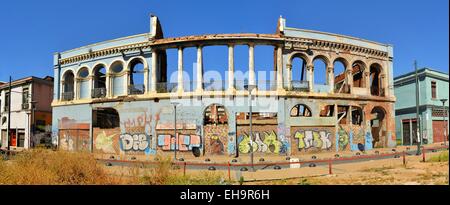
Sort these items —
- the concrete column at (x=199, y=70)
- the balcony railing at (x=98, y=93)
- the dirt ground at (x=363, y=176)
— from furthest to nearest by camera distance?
1. the balcony railing at (x=98, y=93)
2. the concrete column at (x=199, y=70)
3. the dirt ground at (x=363, y=176)

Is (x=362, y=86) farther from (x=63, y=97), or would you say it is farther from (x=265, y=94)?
(x=63, y=97)

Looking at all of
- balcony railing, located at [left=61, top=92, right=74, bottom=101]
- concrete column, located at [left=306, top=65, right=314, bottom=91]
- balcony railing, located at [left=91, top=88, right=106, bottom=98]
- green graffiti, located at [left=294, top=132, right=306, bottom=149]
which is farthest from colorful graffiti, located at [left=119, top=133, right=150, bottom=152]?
concrete column, located at [left=306, top=65, right=314, bottom=91]

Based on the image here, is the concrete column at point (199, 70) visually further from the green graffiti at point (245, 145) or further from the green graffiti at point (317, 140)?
the green graffiti at point (317, 140)

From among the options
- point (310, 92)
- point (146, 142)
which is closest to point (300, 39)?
point (310, 92)

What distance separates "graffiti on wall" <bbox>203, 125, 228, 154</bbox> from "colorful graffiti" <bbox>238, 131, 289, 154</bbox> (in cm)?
132

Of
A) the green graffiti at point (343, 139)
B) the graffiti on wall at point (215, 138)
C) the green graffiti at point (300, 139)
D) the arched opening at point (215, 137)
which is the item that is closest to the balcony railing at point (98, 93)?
the arched opening at point (215, 137)

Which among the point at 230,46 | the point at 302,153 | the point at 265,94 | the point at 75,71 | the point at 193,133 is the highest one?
the point at 230,46

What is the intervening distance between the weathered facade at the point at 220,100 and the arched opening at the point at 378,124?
0.10 meters

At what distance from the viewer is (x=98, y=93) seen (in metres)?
22.9

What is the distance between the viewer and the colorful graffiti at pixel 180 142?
67.4ft

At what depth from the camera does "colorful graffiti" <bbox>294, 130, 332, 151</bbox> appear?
20.7 meters

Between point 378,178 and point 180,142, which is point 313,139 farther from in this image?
point 378,178

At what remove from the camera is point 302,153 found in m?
20.4
